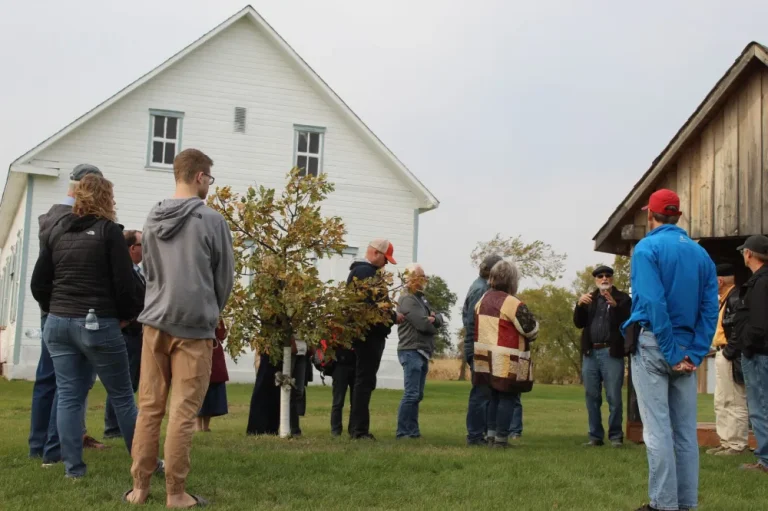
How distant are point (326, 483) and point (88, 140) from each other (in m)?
20.4

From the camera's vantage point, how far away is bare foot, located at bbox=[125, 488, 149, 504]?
21.1 feet

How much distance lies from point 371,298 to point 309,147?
17946mm

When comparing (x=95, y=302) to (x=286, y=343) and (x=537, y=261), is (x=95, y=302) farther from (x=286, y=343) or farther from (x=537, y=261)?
(x=537, y=261)

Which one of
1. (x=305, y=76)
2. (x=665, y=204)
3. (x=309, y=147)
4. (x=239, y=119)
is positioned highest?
(x=305, y=76)

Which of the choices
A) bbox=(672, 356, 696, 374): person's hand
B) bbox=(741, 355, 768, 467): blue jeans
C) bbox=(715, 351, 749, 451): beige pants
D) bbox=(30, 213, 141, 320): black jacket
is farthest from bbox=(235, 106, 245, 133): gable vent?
bbox=(672, 356, 696, 374): person's hand

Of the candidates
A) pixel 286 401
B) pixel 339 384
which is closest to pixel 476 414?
pixel 339 384

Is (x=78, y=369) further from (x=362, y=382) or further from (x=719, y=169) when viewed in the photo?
(x=719, y=169)

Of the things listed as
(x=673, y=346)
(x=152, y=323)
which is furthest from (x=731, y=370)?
(x=152, y=323)

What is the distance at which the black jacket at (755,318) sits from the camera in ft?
30.0

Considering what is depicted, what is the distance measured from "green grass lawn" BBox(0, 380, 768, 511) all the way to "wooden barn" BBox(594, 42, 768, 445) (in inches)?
101

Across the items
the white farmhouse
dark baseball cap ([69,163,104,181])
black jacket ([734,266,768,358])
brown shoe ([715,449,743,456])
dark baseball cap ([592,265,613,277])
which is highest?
the white farmhouse

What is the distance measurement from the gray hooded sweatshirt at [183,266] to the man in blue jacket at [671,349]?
9.27 feet

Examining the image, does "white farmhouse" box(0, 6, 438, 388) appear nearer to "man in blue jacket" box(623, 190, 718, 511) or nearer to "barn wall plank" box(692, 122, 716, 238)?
"barn wall plank" box(692, 122, 716, 238)

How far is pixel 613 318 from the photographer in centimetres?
1140
